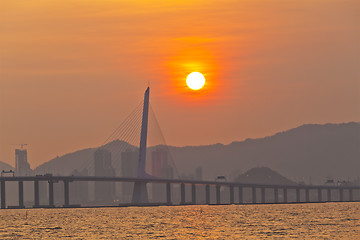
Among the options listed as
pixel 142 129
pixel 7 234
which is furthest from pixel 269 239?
pixel 142 129

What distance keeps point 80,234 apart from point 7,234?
835 centimetres

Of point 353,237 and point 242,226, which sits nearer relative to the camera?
point 353,237

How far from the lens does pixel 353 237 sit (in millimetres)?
94438

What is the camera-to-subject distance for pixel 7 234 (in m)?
108

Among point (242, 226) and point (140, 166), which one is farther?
point (140, 166)

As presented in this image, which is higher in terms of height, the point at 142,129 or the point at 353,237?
the point at 142,129

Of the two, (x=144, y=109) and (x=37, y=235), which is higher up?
(x=144, y=109)

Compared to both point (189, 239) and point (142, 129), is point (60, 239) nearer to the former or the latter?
point (189, 239)

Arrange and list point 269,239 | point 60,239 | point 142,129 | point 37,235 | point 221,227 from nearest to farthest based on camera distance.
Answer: point 269,239 < point 60,239 < point 37,235 < point 221,227 < point 142,129

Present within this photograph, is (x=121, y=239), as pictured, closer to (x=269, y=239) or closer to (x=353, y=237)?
(x=269, y=239)

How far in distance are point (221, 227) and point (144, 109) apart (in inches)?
3296

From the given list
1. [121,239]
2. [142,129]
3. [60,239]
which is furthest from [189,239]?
[142,129]

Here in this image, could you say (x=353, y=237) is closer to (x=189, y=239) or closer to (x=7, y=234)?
(x=189, y=239)

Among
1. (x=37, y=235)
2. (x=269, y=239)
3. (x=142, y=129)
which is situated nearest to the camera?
(x=269, y=239)
